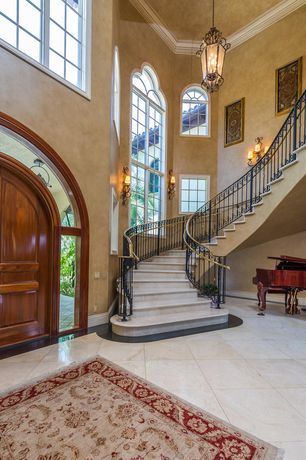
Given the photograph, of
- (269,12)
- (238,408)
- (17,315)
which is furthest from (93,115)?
(269,12)

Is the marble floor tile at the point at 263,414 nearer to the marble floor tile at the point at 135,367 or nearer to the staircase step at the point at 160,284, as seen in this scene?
the marble floor tile at the point at 135,367

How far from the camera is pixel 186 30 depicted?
324 inches

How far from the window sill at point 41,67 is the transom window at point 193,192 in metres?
5.04

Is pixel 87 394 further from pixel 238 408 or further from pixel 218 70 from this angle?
pixel 218 70

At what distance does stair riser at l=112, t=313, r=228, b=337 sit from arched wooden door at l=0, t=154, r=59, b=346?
1150 mm

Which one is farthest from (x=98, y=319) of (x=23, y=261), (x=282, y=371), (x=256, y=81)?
(x=256, y=81)

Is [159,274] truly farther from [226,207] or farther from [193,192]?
[193,192]

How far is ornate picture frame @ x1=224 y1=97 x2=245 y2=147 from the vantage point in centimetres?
827

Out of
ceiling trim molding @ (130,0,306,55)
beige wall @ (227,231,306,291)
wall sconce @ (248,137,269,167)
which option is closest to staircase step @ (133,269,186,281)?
beige wall @ (227,231,306,291)

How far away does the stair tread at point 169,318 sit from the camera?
3.98m

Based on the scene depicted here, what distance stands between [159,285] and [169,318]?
1155mm

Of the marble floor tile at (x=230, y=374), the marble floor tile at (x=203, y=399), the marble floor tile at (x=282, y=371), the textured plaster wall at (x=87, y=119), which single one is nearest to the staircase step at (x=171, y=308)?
the textured plaster wall at (x=87, y=119)

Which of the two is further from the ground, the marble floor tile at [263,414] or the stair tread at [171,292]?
the stair tread at [171,292]

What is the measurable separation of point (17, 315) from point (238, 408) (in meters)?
3.08
